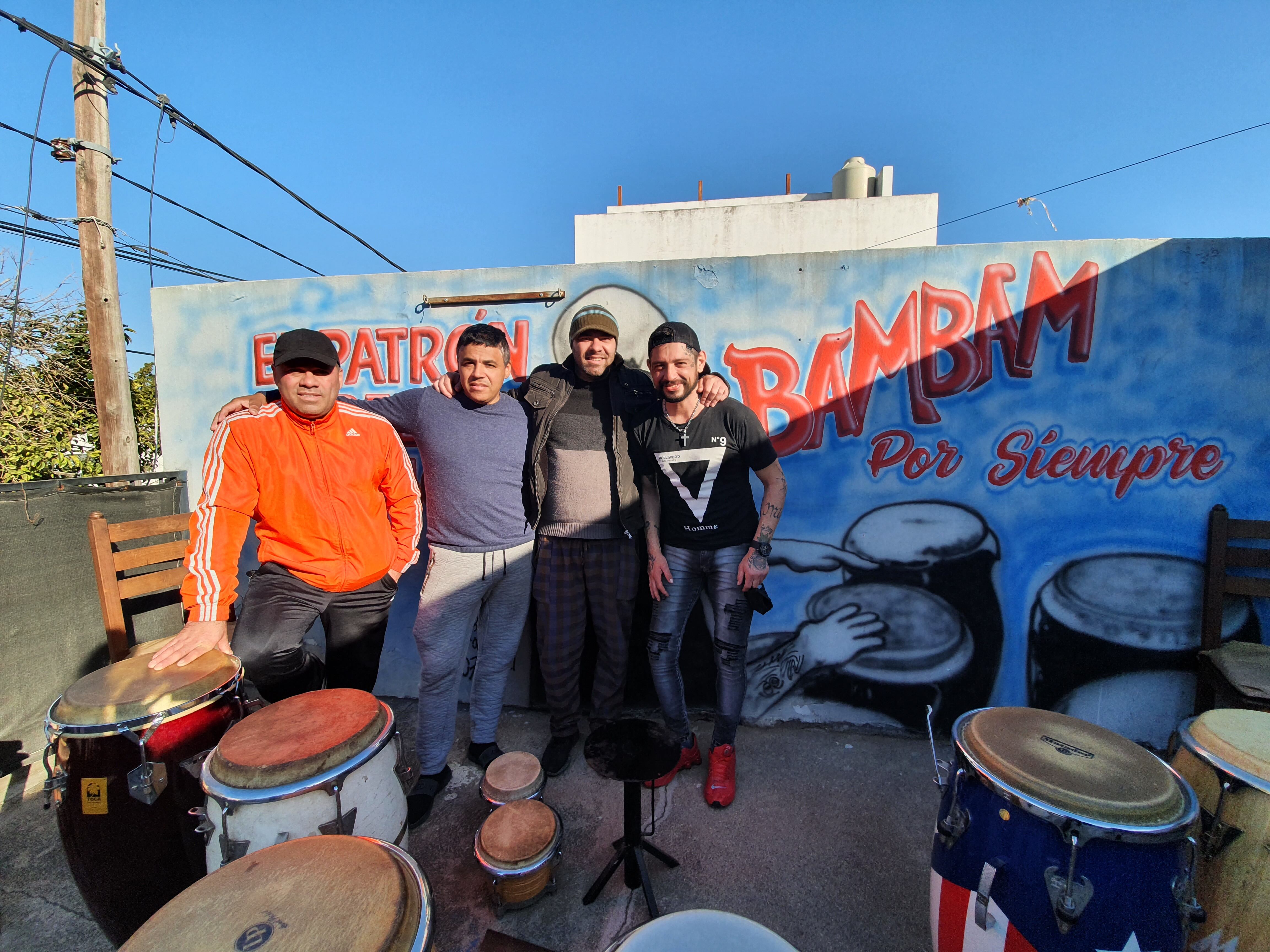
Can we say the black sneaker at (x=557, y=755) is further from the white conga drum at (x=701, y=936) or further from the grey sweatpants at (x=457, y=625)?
the white conga drum at (x=701, y=936)

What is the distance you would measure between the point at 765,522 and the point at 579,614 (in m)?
1.13

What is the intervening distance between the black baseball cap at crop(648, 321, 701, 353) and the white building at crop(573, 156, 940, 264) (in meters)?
11.7

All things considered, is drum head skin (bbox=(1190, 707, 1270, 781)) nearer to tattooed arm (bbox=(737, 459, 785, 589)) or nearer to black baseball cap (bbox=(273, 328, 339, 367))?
tattooed arm (bbox=(737, 459, 785, 589))

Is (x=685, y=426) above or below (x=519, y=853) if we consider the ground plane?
above

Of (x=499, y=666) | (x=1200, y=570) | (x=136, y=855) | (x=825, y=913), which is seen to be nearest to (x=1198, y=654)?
(x=1200, y=570)

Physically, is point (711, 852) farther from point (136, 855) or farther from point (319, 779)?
point (136, 855)

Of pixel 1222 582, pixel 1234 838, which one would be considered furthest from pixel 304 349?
pixel 1222 582

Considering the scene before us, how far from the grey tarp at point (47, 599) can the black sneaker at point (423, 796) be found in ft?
6.82

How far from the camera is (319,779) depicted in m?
1.49

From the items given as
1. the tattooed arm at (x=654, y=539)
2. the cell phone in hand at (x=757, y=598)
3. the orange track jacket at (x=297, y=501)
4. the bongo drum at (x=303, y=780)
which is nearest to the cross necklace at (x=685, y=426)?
the tattooed arm at (x=654, y=539)

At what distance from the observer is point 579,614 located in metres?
2.79

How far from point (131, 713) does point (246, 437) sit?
1.10m

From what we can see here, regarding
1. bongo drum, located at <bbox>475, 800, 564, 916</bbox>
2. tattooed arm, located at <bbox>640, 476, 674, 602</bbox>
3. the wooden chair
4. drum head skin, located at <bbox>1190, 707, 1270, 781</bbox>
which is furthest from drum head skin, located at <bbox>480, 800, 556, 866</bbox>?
the wooden chair

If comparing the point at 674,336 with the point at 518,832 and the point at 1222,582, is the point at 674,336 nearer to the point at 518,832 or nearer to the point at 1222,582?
the point at 518,832
